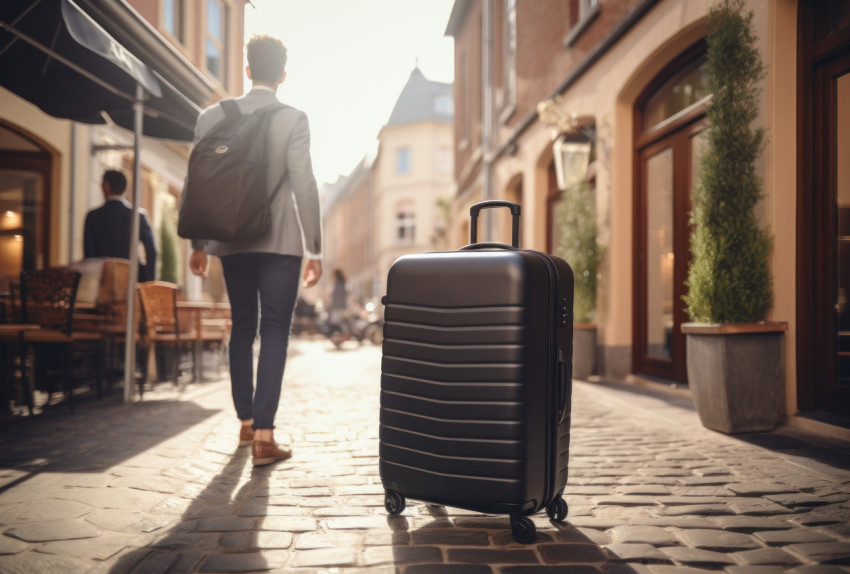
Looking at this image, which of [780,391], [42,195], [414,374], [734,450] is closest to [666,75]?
[780,391]

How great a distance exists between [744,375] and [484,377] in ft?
8.91

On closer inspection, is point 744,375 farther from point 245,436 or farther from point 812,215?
point 245,436

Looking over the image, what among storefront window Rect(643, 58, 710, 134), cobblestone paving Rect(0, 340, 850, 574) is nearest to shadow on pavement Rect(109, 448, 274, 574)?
cobblestone paving Rect(0, 340, 850, 574)

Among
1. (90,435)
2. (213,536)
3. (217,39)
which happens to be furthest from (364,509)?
(217,39)

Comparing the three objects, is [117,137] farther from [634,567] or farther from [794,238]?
[634,567]

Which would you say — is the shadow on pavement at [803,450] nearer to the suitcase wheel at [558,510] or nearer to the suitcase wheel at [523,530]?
the suitcase wheel at [558,510]

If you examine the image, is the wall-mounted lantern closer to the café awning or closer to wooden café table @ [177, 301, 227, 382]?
the café awning

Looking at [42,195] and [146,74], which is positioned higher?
[146,74]

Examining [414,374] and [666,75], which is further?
[666,75]

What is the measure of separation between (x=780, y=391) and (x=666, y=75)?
13.6ft

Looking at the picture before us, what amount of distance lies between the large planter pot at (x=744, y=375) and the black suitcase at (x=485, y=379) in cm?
224

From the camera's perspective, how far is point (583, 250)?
835 cm

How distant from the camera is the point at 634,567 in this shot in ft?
7.22

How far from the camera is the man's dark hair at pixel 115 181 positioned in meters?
6.96
